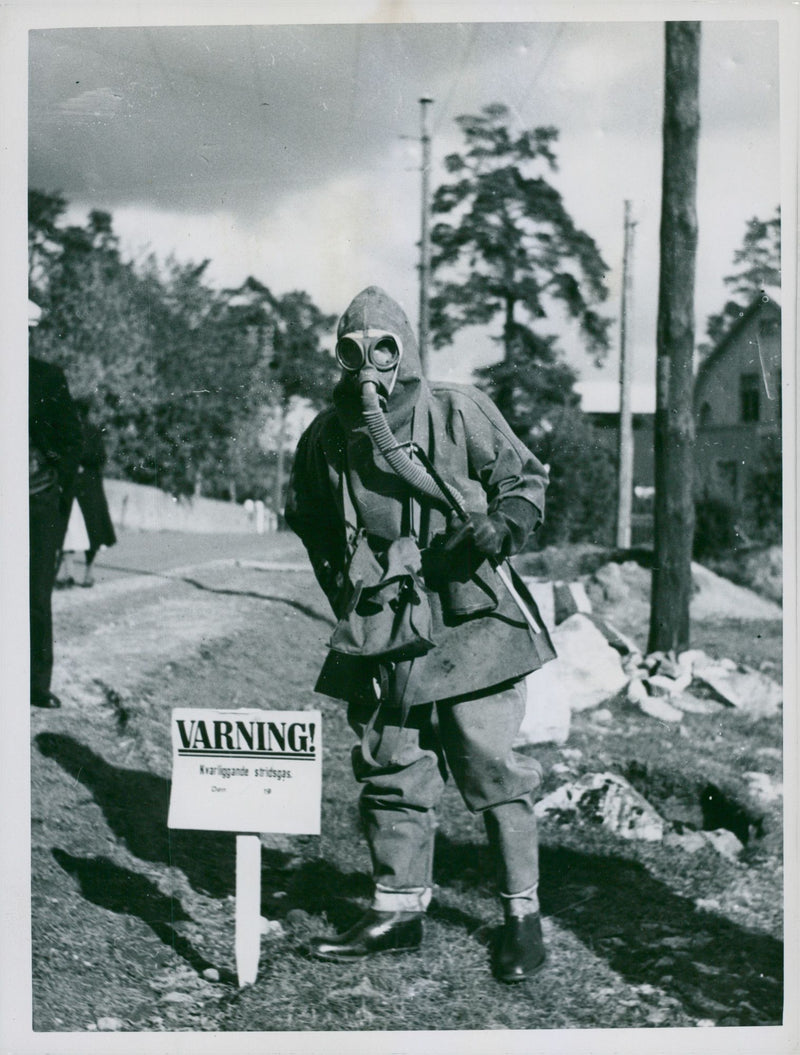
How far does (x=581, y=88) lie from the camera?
3.29 m

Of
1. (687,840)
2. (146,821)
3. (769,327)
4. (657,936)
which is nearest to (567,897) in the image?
(657,936)

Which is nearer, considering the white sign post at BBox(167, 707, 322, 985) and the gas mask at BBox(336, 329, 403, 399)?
the gas mask at BBox(336, 329, 403, 399)

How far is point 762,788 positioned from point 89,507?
2.13 metres

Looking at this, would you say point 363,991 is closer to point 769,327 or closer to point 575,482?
point 575,482

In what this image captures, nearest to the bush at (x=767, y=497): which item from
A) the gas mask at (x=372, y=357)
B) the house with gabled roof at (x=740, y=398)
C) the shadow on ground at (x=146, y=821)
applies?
the house with gabled roof at (x=740, y=398)

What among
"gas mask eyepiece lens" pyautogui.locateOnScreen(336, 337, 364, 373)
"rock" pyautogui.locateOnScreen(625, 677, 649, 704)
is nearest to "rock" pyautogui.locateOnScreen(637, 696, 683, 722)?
"rock" pyautogui.locateOnScreen(625, 677, 649, 704)

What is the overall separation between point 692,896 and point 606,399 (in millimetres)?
1430

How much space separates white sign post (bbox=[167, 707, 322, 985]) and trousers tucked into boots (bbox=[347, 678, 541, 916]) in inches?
6.1

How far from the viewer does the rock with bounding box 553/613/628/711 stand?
3.46m

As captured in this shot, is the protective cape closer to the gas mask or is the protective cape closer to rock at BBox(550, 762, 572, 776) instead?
the gas mask

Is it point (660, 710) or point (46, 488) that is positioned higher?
point (46, 488)

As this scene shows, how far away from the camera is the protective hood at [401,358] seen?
3068 millimetres

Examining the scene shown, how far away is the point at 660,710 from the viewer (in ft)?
11.5

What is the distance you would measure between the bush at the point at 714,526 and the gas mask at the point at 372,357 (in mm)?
1034
